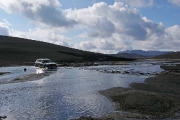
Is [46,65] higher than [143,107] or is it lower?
higher

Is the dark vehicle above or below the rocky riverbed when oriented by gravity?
above

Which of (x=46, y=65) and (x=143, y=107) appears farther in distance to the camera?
(x=46, y=65)

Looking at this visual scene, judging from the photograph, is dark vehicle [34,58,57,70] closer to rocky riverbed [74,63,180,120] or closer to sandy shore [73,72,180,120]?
sandy shore [73,72,180,120]

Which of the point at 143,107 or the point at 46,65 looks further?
the point at 46,65

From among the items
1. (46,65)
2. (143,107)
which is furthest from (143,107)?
(46,65)

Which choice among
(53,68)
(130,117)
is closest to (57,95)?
(130,117)

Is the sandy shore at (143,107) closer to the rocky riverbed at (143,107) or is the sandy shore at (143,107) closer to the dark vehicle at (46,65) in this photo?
the rocky riverbed at (143,107)

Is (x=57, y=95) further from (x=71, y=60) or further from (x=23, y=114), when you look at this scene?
(x=71, y=60)

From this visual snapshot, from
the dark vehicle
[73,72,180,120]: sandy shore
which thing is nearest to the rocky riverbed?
[73,72,180,120]: sandy shore

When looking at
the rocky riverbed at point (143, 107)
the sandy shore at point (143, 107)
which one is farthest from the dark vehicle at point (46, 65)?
the rocky riverbed at point (143, 107)

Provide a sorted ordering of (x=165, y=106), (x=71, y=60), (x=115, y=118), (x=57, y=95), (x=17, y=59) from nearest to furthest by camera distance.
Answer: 1. (x=115, y=118)
2. (x=165, y=106)
3. (x=57, y=95)
4. (x=17, y=59)
5. (x=71, y=60)

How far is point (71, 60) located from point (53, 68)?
58.1 metres

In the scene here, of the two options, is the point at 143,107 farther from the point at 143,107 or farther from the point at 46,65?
the point at 46,65

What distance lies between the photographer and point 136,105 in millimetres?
18562
